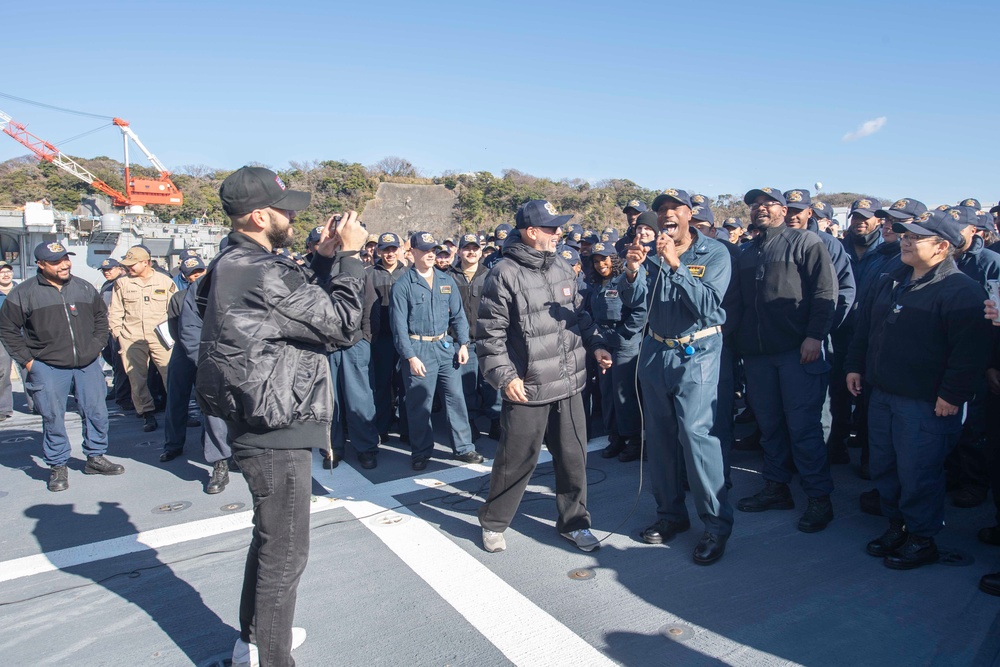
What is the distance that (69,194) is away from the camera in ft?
134

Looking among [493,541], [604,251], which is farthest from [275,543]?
[604,251]

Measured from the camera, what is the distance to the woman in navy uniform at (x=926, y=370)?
140 inches

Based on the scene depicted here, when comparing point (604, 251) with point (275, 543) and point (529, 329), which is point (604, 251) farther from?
point (275, 543)

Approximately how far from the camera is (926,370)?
365 cm

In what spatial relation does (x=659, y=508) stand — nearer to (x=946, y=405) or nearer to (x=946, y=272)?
(x=946, y=405)

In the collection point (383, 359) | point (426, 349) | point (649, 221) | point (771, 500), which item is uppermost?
point (649, 221)

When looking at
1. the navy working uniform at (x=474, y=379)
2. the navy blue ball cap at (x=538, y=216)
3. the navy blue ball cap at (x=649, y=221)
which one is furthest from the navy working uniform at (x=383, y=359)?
the navy blue ball cap at (x=649, y=221)

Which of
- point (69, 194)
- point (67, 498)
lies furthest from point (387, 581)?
point (69, 194)

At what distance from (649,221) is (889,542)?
2.42 metres

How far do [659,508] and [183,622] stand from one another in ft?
9.46

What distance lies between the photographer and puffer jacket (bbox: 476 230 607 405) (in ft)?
13.0

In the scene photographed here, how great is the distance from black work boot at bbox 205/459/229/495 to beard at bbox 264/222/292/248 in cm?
332

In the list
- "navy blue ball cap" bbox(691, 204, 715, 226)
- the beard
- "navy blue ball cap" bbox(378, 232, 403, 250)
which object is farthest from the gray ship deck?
"navy blue ball cap" bbox(378, 232, 403, 250)

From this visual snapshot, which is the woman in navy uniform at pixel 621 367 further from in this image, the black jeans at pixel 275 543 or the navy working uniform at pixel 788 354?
the black jeans at pixel 275 543
